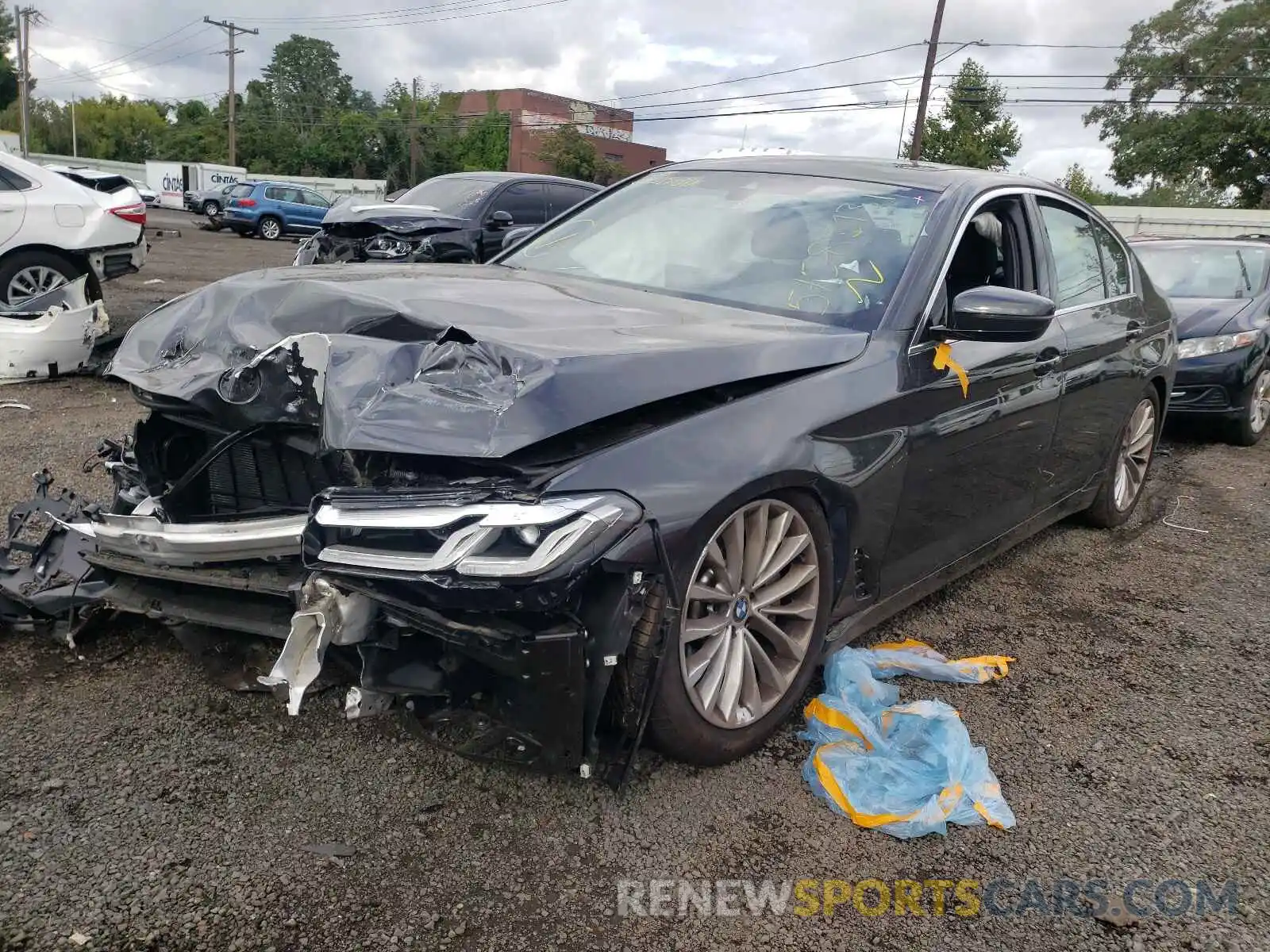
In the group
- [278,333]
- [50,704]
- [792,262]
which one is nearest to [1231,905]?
[792,262]

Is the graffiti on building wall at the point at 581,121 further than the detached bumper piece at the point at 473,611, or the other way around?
the graffiti on building wall at the point at 581,121

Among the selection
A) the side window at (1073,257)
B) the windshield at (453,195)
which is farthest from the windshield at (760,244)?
the windshield at (453,195)

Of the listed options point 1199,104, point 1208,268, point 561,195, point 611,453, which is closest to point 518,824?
point 611,453

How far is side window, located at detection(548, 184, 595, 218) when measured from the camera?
11586mm

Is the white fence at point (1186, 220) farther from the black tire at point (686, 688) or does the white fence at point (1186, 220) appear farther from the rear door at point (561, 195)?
the black tire at point (686, 688)

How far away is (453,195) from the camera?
36.0 ft

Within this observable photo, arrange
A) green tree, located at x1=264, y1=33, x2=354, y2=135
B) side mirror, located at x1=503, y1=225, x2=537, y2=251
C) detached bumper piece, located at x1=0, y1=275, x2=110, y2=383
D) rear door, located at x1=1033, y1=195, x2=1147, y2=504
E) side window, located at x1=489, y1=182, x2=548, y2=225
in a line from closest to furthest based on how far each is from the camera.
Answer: rear door, located at x1=1033, y1=195, x2=1147, y2=504
side mirror, located at x1=503, y1=225, x2=537, y2=251
detached bumper piece, located at x1=0, y1=275, x2=110, y2=383
side window, located at x1=489, y1=182, x2=548, y2=225
green tree, located at x1=264, y1=33, x2=354, y2=135

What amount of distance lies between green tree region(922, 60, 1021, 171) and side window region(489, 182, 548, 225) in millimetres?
30004

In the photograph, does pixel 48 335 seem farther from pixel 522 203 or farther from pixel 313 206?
pixel 313 206

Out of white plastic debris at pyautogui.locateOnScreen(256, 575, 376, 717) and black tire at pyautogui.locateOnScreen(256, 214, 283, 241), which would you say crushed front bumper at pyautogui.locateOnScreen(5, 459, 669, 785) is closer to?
white plastic debris at pyautogui.locateOnScreen(256, 575, 376, 717)

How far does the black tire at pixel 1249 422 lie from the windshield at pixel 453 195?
7357mm

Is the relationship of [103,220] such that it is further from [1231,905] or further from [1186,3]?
[1186,3]

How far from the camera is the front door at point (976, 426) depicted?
3.00 meters

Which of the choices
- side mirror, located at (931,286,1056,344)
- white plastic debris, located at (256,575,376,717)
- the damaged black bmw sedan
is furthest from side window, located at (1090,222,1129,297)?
white plastic debris, located at (256,575,376,717)
